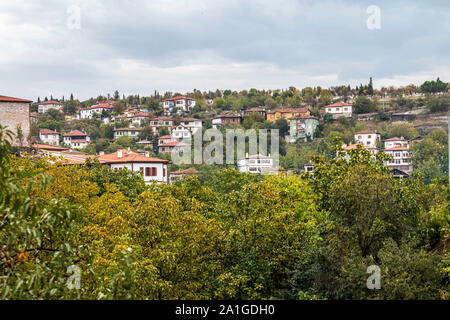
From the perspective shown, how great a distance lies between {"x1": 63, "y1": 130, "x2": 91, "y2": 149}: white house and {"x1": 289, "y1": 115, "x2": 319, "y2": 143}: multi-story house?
54356 millimetres

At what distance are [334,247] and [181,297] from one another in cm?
512

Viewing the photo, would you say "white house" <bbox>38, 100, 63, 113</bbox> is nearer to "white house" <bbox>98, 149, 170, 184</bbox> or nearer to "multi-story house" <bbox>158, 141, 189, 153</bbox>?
"multi-story house" <bbox>158, 141, 189, 153</bbox>

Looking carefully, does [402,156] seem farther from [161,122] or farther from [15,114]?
[15,114]

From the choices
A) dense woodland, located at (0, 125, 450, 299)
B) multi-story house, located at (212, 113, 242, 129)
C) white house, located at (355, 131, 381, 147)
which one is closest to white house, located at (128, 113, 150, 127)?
multi-story house, located at (212, 113, 242, 129)

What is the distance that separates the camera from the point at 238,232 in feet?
53.1

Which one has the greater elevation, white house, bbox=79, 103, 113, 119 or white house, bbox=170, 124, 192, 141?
white house, bbox=79, 103, 113, 119

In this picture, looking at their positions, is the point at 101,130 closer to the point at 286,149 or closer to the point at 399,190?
the point at 286,149

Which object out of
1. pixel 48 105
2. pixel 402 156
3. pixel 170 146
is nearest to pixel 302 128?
pixel 402 156

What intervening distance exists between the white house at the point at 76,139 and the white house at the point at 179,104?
5254cm

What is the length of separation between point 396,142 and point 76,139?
261ft

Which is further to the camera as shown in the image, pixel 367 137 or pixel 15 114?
pixel 367 137

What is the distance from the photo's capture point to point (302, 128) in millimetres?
129625

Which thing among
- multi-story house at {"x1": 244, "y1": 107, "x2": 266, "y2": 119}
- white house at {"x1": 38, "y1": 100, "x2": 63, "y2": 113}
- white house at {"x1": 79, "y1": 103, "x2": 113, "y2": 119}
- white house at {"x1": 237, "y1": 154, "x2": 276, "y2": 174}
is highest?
white house at {"x1": 38, "y1": 100, "x2": 63, "y2": 113}

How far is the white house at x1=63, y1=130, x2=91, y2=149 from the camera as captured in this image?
116 m
